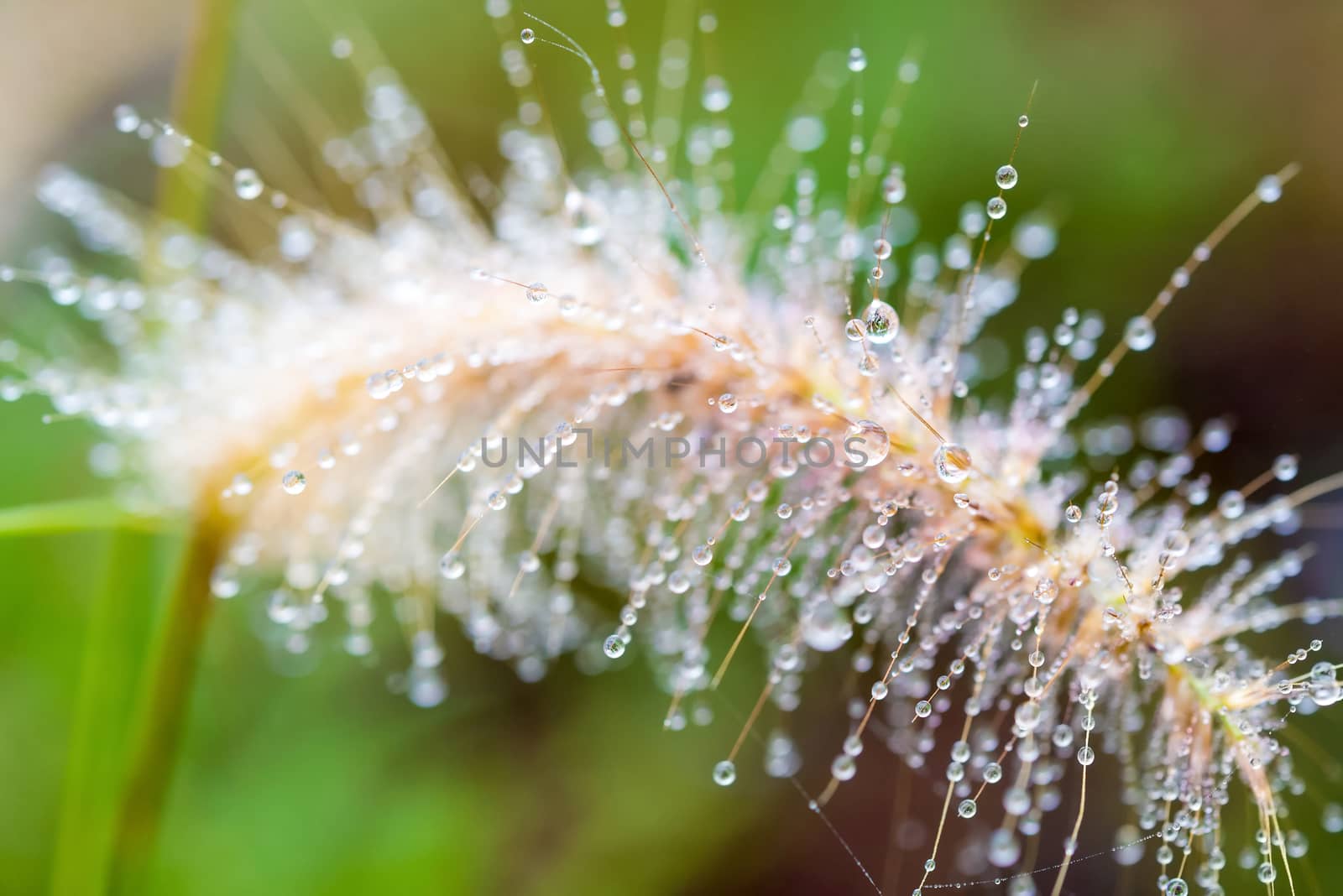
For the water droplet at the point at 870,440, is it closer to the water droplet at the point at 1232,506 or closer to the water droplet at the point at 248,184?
the water droplet at the point at 1232,506

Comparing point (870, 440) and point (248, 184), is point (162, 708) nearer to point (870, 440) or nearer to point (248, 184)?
point (248, 184)

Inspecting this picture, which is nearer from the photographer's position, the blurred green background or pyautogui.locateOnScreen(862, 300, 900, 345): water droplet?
pyautogui.locateOnScreen(862, 300, 900, 345): water droplet

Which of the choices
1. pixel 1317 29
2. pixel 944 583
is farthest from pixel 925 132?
pixel 944 583

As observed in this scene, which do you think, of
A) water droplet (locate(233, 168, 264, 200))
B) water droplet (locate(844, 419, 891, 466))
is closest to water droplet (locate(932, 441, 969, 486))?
water droplet (locate(844, 419, 891, 466))

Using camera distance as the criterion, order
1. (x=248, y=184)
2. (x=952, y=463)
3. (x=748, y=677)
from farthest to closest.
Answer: (x=748, y=677) → (x=248, y=184) → (x=952, y=463)

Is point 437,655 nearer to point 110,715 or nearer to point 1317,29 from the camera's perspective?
point 110,715

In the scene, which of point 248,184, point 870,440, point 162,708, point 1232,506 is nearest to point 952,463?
point 870,440

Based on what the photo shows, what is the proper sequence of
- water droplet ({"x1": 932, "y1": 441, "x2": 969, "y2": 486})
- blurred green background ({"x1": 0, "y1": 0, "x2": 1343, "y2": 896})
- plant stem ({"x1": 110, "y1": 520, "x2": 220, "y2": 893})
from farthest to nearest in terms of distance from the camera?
1. blurred green background ({"x1": 0, "y1": 0, "x2": 1343, "y2": 896})
2. plant stem ({"x1": 110, "y1": 520, "x2": 220, "y2": 893})
3. water droplet ({"x1": 932, "y1": 441, "x2": 969, "y2": 486})

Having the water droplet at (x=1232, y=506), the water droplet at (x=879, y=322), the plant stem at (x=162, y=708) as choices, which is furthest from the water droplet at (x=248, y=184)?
the water droplet at (x=1232, y=506)

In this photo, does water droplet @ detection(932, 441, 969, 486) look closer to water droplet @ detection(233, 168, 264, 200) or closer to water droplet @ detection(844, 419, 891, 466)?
water droplet @ detection(844, 419, 891, 466)
